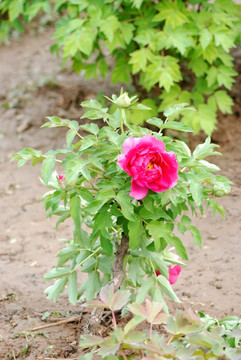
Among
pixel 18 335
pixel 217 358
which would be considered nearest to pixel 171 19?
pixel 18 335

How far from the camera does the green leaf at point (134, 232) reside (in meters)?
2.41

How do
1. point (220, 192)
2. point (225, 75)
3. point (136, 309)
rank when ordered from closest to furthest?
point (136, 309) < point (220, 192) < point (225, 75)

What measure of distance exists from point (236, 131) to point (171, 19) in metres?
1.28

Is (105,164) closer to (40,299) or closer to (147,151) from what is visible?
(147,151)

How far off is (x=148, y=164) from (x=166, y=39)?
2.53 m

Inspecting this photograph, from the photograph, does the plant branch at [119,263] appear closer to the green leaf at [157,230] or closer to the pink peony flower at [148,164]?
the green leaf at [157,230]

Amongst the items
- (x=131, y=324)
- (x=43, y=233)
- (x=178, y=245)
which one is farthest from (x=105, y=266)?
(x=43, y=233)

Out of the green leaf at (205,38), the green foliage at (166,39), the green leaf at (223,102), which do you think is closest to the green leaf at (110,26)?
the green foliage at (166,39)

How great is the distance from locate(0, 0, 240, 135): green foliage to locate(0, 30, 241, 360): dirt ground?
612mm

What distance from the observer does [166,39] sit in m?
4.55

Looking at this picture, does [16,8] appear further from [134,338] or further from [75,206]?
[134,338]

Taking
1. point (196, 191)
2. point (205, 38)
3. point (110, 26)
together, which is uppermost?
point (196, 191)

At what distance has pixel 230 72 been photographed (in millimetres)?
4805

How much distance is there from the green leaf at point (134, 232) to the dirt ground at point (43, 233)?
676 millimetres
